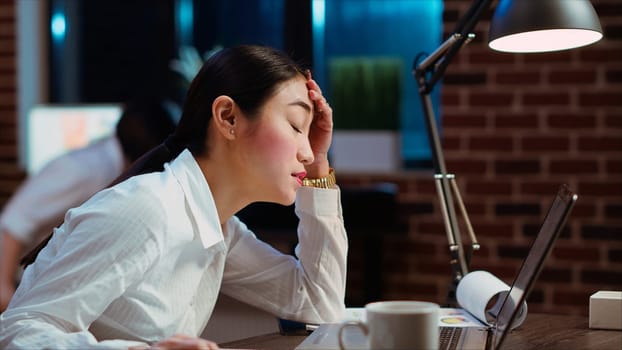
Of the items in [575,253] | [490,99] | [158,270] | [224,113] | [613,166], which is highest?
[224,113]

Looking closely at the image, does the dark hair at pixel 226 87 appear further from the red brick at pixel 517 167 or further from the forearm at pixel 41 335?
the red brick at pixel 517 167

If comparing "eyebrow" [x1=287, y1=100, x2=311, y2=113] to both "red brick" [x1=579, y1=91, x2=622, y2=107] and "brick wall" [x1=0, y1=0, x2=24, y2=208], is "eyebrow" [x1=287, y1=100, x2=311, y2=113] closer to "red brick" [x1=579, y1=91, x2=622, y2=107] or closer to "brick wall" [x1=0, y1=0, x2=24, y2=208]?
"red brick" [x1=579, y1=91, x2=622, y2=107]

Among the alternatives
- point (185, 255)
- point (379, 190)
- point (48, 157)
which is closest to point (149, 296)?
point (185, 255)

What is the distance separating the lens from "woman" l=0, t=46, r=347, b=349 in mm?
1244

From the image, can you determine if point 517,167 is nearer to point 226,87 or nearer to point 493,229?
point 493,229

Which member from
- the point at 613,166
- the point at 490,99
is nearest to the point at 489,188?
the point at 490,99

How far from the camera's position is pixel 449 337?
1.38 metres

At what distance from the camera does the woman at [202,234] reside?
49.0 inches

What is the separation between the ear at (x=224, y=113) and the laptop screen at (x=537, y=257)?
1.82 feet

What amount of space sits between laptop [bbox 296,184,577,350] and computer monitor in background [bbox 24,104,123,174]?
2604 millimetres

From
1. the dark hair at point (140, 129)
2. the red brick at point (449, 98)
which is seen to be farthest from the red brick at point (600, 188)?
the dark hair at point (140, 129)

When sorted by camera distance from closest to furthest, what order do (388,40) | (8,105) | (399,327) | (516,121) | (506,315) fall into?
(399,327), (506,315), (516,121), (388,40), (8,105)

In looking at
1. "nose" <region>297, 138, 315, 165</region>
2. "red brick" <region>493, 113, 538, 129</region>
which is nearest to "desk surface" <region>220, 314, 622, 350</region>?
"nose" <region>297, 138, 315, 165</region>

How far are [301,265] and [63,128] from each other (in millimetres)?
2462
